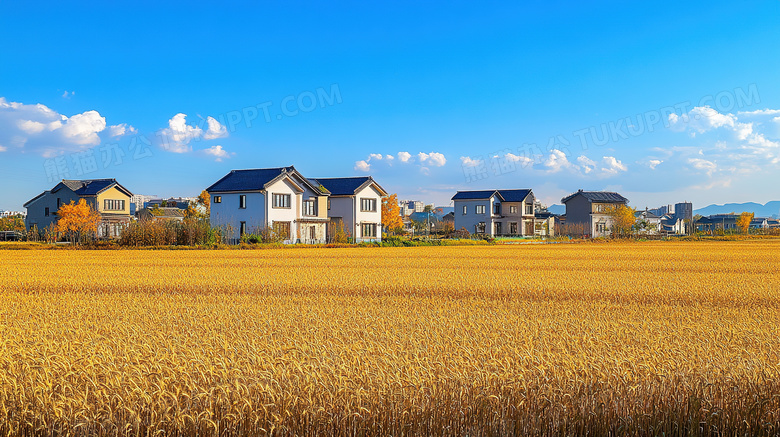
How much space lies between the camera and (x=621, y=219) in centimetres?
8006

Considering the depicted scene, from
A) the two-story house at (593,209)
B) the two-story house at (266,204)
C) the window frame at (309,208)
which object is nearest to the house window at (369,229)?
the two-story house at (266,204)

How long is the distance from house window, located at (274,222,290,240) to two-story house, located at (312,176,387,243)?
720 cm

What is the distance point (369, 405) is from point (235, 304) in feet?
25.0

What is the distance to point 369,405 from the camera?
16.4 ft

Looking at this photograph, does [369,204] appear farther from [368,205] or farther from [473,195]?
[473,195]

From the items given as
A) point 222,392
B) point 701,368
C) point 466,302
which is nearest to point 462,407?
point 222,392

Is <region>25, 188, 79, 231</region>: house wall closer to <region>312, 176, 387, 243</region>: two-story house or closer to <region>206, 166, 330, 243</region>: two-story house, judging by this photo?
<region>206, 166, 330, 243</region>: two-story house

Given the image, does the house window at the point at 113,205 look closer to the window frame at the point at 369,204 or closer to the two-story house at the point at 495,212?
the window frame at the point at 369,204

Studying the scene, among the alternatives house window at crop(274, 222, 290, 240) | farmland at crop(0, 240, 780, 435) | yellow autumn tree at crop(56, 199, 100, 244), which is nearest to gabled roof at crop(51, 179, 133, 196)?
yellow autumn tree at crop(56, 199, 100, 244)

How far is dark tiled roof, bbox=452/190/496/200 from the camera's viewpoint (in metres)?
80.8

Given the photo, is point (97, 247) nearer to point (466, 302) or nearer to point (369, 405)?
point (466, 302)

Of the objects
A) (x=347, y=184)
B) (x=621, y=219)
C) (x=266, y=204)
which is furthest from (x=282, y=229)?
(x=621, y=219)

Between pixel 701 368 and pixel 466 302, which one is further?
pixel 466 302

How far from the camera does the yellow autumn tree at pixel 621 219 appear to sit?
7647 cm
